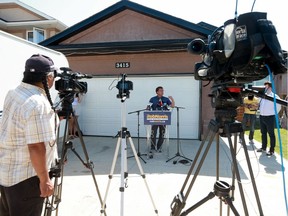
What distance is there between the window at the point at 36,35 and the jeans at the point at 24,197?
45.8ft

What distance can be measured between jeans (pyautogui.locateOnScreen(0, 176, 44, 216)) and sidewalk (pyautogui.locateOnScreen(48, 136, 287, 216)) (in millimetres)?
1433

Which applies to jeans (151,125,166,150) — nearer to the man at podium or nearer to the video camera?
the man at podium

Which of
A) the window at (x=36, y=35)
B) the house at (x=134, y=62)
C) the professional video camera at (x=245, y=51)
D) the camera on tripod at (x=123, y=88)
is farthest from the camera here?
the window at (x=36, y=35)

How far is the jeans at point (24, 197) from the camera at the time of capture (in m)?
1.70

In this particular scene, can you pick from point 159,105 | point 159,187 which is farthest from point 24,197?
point 159,105

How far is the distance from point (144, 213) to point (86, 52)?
21.6 ft

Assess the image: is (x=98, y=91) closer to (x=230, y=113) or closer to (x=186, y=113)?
(x=186, y=113)

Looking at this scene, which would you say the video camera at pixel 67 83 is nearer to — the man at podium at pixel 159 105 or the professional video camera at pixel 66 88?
the professional video camera at pixel 66 88

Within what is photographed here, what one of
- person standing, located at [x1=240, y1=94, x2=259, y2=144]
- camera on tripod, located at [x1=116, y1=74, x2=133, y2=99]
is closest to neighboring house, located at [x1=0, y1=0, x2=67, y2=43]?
person standing, located at [x1=240, y1=94, x2=259, y2=144]

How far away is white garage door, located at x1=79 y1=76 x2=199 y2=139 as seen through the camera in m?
8.09

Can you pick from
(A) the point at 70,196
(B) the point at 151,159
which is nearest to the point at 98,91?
(B) the point at 151,159

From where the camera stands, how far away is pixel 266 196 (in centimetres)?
356

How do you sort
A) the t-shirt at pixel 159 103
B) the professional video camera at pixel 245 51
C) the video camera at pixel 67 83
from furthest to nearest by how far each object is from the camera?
the t-shirt at pixel 159 103
the video camera at pixel 67 83
the professional video camera at pixel 245 51

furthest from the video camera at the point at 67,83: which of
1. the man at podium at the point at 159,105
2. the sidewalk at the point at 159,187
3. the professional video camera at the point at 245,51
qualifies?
the man at podium at the point at 159,105
